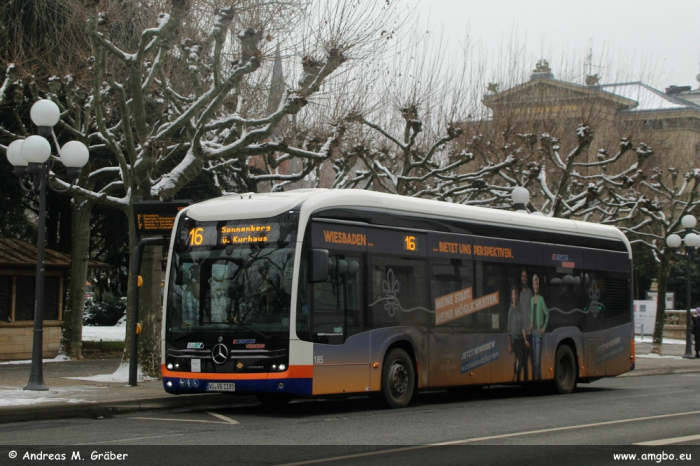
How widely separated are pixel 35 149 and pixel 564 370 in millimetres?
10429

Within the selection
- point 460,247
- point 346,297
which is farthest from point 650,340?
point 346,297

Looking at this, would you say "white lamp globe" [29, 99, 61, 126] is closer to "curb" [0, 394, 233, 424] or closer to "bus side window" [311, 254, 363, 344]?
"curb" [0, 394, 233, 424]

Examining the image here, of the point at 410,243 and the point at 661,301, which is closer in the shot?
the point at 410,243

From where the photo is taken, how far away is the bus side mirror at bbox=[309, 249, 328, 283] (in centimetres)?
1247

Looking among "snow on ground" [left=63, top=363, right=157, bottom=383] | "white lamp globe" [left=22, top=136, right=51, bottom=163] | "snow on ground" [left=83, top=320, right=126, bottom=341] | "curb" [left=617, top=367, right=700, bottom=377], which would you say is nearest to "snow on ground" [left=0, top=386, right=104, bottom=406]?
"snow on ground" [left=63, top=363, right=157, bottom=383]

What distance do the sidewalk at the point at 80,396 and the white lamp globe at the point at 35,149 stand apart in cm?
357

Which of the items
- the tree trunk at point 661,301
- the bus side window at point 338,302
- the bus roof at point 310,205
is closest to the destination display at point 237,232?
the bus roof at point 310,205

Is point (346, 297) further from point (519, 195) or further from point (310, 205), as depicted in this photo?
point (519, 195)

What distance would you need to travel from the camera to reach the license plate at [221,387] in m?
12.7

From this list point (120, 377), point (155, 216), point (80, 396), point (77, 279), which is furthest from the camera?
point (77, 279)

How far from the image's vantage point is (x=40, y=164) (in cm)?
1522
